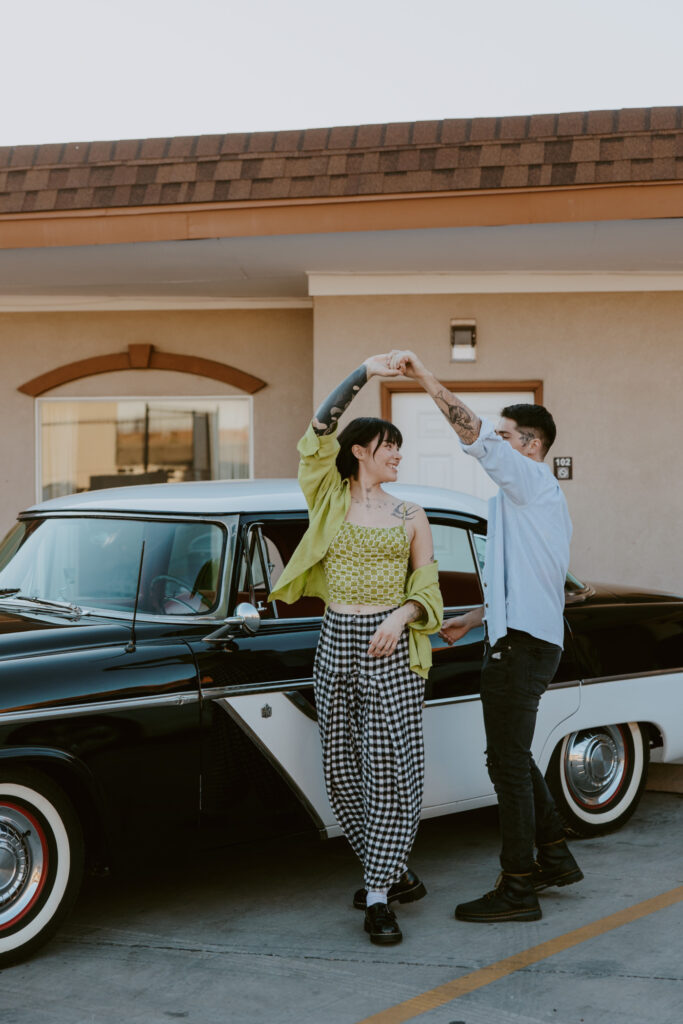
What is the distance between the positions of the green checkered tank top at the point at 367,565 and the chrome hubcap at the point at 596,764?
1.56 meters

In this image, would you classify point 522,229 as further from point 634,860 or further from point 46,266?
point 634,860

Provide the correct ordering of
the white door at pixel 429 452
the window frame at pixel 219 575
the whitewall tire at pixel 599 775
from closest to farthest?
1. the window frame at pixel 219 575
2. the whitewall tire at pixel 599 775
3. the white door at pixel 429 452

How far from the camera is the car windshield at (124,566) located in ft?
14.5

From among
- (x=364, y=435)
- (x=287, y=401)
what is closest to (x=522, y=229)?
(x=287, y=401)

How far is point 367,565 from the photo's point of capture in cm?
421

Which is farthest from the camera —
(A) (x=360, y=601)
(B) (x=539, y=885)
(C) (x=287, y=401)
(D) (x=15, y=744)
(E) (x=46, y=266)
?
(C) (x=287, y=401)


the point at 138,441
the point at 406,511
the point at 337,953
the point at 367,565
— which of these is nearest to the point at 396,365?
the point at 406,511

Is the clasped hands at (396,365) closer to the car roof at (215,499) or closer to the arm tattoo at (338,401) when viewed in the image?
the arm tattoo at (338,401)

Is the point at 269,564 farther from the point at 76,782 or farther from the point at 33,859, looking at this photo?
the point at 33,859

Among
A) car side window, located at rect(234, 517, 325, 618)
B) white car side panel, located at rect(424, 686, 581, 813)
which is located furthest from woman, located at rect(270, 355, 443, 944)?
white car side panel, located at rect(424, 686, 581, 813)

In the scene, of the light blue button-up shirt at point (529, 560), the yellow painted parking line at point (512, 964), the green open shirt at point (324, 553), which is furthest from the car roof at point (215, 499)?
the yellow painted parking line at point (512, 964)

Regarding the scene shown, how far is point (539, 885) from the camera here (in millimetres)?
4520

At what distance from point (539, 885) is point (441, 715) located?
0.76 m

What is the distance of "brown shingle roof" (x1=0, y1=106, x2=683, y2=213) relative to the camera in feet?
24.7
